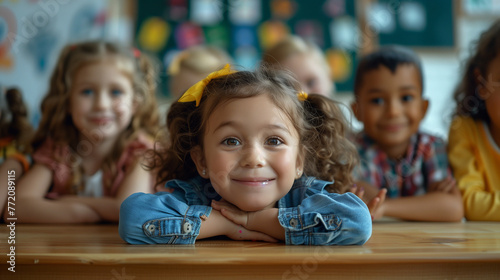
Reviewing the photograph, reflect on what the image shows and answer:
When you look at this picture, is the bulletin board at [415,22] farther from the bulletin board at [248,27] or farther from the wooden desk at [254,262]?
the wooden desk at [254,262]

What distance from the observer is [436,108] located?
12.4 ft

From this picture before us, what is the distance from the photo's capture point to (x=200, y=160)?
120cm

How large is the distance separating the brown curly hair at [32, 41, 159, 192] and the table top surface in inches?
26.1

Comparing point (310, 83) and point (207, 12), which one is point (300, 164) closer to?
point (310, 83)

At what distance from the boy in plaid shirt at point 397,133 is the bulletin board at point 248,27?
208 centimetres

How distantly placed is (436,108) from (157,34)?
2.38m

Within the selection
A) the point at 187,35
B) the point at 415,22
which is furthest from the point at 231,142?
the point at 415,22

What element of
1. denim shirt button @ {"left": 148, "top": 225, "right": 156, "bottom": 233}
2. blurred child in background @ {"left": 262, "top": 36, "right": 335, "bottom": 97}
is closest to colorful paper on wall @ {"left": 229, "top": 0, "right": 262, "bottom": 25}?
blurred child in background @ {"left": 262, "top": 36, "right": 335, "bottom": 97}

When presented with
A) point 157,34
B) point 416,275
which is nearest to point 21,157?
point 416,275

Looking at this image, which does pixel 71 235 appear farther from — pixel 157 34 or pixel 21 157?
pixel 157 34

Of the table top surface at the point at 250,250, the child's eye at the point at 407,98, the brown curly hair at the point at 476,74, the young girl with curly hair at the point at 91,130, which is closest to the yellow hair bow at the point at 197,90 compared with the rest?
the table top surface at the point at 250,250

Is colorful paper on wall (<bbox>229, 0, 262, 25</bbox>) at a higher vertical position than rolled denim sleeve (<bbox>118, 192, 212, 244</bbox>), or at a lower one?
higher

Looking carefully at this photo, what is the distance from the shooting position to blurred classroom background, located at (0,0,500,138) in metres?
3.75

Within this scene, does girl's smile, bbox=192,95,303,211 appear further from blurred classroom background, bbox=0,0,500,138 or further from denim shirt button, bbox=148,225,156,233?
blurred classroom background, bbox=0,0,500,138
